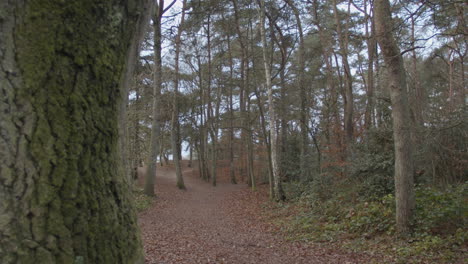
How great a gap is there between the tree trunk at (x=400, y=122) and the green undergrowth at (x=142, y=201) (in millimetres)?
8617

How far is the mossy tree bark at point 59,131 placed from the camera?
49.4 inches

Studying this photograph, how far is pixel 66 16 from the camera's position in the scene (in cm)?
138

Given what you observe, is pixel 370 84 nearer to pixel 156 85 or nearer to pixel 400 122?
pixel 400 122

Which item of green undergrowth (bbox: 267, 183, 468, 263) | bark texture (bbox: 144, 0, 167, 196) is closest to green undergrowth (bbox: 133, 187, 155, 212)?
bark texture (bbox: 144, 0, 167, 196)

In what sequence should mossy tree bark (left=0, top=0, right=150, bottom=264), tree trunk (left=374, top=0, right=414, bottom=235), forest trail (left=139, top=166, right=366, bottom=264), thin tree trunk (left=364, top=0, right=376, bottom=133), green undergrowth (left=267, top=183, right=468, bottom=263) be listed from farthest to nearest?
thin tree trunk (left=364, top=0, right=376, bottom=133) < tree trunk (left=374, top=0, right=414, bottom=235) < forest trail (left=139, top=166, right=366, bottom=264) < green undergrowth (left=267, top=183, right=468, bottom=263) < mossy tree bark (left=0, top=0, right=150, bottom=264)

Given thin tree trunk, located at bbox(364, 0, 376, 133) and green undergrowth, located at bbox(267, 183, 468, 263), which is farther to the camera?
thin tree trunk, located at bbox(364, 0, 376, 133)

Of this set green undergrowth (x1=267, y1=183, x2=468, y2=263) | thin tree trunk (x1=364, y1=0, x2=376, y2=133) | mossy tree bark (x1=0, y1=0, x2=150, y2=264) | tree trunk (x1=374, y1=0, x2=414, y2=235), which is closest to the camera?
mossy tree bark (x1=0, y1=0, x2=150, y2=264)

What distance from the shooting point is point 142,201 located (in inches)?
510

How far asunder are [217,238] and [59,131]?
275 inches

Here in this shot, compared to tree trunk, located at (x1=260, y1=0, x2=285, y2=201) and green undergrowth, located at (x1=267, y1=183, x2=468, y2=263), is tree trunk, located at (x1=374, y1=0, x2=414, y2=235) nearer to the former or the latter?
green undergrowth, located at (x1=267, y1=183, x2=468, y2=263)

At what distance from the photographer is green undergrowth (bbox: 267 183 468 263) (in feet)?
18.0

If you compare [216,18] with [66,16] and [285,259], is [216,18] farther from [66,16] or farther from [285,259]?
[66,16]

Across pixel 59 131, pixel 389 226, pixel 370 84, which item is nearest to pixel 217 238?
pixel 389 226

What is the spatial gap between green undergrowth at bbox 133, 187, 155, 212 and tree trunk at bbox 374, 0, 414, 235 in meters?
8.62
